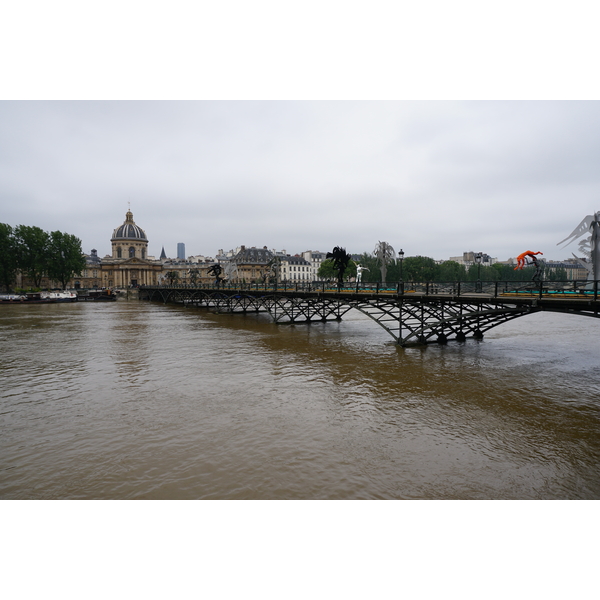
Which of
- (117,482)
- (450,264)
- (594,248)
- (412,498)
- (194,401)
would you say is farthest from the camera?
(450,264)

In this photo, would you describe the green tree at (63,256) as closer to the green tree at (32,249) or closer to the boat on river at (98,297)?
the green tree at (32,249)

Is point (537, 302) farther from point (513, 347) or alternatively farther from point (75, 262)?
point (75, 262)

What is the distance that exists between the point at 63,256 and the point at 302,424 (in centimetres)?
10214

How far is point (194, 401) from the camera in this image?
46.6 feet

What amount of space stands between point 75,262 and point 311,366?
310 feet

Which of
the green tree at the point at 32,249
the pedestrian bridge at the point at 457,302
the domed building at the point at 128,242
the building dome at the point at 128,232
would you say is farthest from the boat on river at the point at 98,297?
the pedestrian bridge at the point at 457,302

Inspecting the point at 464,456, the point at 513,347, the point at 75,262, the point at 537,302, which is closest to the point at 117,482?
the point at 464,456

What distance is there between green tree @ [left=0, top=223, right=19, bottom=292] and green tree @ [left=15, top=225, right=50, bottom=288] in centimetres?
90

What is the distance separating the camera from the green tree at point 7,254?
8262 cm

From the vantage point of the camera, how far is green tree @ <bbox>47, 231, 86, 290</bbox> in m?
92.1

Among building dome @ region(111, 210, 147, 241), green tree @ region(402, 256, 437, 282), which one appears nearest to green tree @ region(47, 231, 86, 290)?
building dome @ region(111, 210, 147, 241)

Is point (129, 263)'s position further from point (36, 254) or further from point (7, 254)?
point (7, 254)

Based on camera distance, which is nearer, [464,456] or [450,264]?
[464,456]

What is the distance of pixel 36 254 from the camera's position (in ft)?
290
